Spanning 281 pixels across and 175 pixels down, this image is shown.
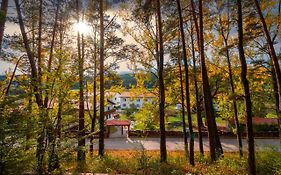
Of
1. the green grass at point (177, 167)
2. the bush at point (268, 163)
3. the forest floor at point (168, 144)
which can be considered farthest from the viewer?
the forest floor at point (168, 144)

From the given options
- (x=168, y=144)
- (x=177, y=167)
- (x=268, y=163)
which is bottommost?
(x=168, y=144)

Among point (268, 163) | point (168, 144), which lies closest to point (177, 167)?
point (268, 163)

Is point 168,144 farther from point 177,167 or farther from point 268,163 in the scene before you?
point 268,163

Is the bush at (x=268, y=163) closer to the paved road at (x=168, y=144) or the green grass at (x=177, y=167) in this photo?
the green grass at (x=177, y=167)

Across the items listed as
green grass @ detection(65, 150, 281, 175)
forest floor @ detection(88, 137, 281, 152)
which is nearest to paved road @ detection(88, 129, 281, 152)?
forest floor @ detection(88, 137, 281, 152)

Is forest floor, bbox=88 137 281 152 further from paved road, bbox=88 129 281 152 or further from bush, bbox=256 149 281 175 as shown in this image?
bush, bbox=256 149 281 175

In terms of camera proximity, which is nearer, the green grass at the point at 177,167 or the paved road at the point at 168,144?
the green grass at the point at 177,167

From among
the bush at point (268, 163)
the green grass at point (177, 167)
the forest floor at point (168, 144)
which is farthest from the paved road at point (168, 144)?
the bush at point (268, 163)

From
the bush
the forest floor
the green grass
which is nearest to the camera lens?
the green grass

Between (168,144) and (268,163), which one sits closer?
(268,163)

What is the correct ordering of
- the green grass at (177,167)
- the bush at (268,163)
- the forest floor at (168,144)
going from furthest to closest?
1. the forest floor at (168,144)
2. the bush at (268,163)
3. the green grass at (177,167)

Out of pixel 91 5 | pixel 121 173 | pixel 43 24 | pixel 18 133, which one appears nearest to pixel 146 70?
pixel 91 5

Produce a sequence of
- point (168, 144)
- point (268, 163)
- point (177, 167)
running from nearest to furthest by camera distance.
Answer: point (268, 163)
point (177, 167)
point (168, 144)

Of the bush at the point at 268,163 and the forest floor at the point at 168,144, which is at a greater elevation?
the bush at the point at 268,163
